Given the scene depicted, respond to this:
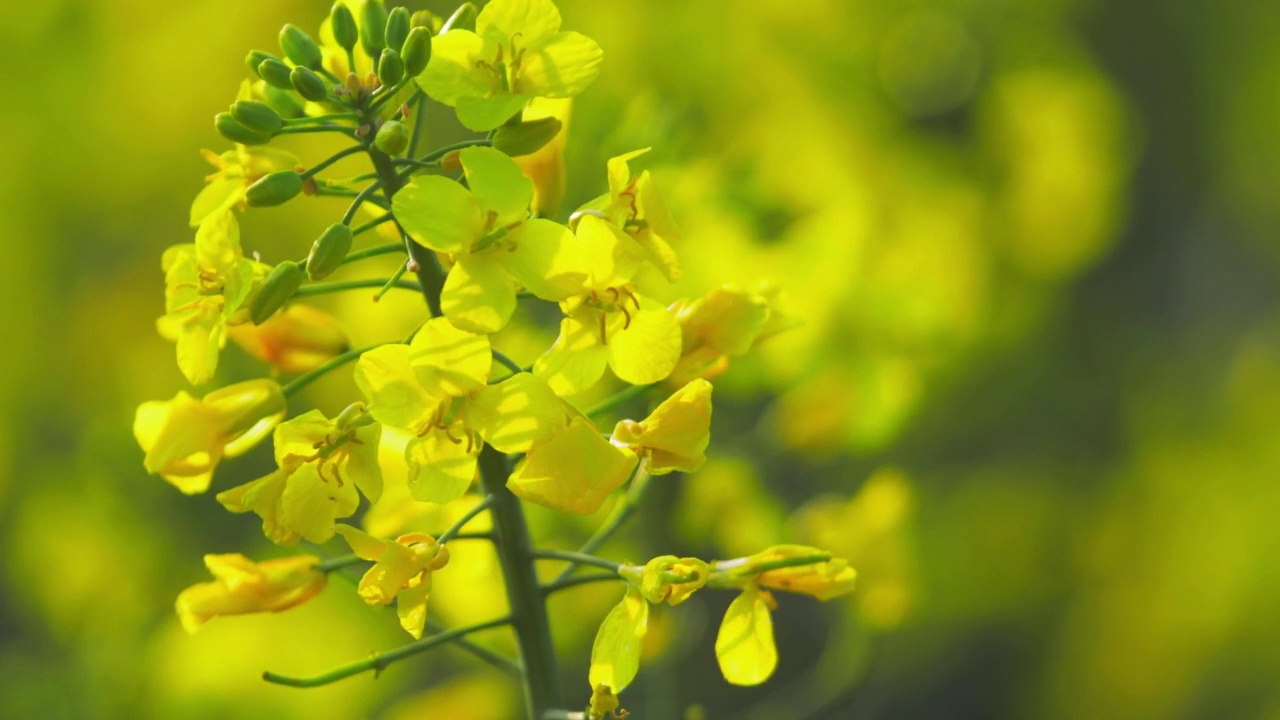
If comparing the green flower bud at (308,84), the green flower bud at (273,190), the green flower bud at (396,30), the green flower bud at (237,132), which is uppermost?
the green flower bud at (396,30)

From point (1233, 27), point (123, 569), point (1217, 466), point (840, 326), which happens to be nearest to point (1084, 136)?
point (1217, 466)

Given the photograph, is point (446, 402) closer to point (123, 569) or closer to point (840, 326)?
point (840, 326)

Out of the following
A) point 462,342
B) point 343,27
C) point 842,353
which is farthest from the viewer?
point 842,353

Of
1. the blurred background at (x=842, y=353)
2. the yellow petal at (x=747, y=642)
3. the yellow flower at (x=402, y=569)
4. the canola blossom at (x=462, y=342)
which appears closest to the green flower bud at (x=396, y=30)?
the canola blossom at (x=462, y=342)

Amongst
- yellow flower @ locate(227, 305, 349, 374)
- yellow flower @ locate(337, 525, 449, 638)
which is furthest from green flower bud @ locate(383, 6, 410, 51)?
yellow flower @ locate(337, 525, 449, 638)

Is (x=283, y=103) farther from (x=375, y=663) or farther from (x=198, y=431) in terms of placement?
(x=375, y=663)

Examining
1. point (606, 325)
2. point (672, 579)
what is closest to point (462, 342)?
point (606, 325)

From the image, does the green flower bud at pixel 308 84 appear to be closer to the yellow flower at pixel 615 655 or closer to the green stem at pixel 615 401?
the green stem at pixel 615 401

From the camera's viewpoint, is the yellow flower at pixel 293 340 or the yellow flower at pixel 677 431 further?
the yellow flower at pixel 293 340
